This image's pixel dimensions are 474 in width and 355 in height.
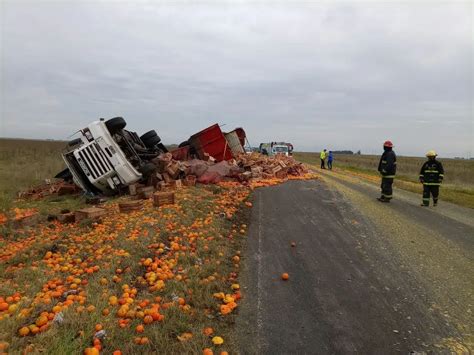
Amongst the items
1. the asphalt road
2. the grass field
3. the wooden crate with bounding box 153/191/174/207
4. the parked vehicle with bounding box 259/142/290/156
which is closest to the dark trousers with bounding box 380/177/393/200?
the asphalt road

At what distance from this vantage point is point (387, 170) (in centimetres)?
1266

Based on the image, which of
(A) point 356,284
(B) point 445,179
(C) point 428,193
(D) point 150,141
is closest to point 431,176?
(C) point 428,193

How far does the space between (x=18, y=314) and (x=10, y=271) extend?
2005 millimetres

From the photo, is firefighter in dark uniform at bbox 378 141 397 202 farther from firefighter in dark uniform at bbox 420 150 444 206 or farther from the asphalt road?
the asphalt road

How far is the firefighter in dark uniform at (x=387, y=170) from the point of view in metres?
12.5

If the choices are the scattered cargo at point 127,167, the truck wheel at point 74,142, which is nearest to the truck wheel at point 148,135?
the scattered cargo at point 127,167

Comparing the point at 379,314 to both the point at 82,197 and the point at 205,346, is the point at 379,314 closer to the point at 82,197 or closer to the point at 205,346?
the point at 205,346

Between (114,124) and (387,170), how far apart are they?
33.0ft

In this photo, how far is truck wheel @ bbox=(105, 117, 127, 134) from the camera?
13305 millimetres

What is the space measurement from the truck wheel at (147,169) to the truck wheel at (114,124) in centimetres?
172

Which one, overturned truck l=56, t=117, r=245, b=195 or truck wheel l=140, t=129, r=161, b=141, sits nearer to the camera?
overturned truck l=56, t=117, r=245, b=195

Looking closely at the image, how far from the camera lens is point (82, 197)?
43.8ft

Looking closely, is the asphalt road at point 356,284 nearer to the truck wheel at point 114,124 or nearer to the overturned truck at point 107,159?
the overturned truck at point 107,159

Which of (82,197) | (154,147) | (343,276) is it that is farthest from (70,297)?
(154,147)
